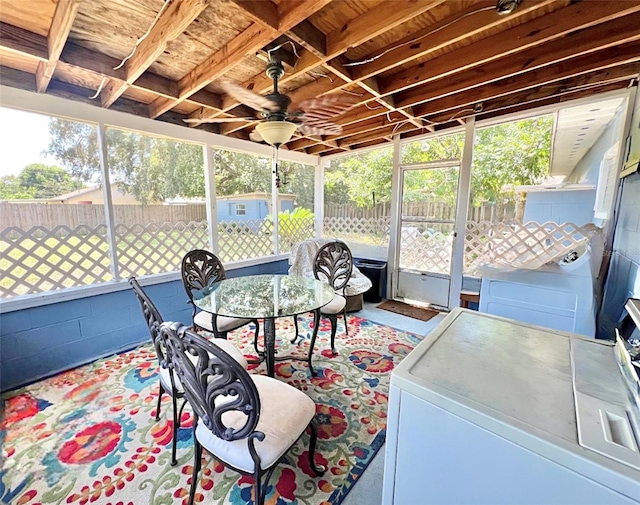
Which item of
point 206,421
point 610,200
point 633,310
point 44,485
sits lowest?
point 44,485

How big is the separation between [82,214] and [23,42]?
1346 mm

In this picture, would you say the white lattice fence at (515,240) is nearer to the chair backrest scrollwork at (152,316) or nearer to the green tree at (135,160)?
the chair backrest scrollwork at (152,316)

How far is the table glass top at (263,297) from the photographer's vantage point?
1.79 meters

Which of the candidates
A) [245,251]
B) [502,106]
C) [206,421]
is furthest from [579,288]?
[245,251]

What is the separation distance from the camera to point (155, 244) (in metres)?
3.02

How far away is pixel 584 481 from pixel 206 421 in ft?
3.72

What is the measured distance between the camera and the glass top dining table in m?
1.78

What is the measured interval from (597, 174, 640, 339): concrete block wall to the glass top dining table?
5.70 ft

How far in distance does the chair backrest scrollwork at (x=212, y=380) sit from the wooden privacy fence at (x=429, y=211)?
334cm

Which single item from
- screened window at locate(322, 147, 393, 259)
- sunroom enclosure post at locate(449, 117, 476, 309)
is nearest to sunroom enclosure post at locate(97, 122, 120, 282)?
screened window at locate(322, 147, 393, 259)

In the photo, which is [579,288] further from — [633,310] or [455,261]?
[455,261]

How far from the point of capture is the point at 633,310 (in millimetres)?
979

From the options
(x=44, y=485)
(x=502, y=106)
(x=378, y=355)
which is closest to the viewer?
(x=44, y=485)

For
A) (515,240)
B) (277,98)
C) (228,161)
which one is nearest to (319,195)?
(228,161)
